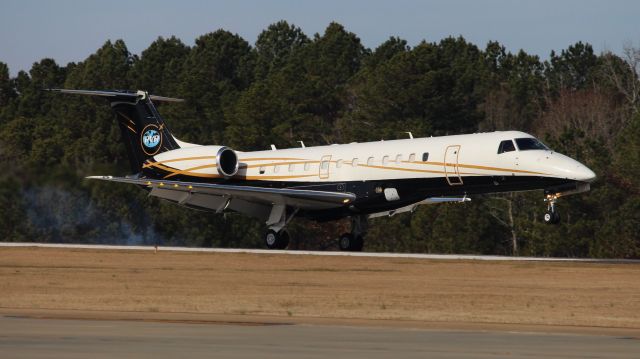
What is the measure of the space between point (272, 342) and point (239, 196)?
24728mm

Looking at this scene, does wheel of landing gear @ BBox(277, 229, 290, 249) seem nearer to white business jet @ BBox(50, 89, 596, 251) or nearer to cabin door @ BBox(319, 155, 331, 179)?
white business jet @ BBox(50, 89, 596, 251)

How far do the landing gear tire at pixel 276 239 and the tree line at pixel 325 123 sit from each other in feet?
28.0

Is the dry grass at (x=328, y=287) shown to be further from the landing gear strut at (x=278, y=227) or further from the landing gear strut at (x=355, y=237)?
the landing gear strut at (x=355, y=237)

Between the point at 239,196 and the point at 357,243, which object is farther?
the point at 357,243

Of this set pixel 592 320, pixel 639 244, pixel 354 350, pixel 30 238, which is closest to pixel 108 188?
pixel 30 238

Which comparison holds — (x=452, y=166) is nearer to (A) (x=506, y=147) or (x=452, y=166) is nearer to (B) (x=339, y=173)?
(A) (x=506, y=147)

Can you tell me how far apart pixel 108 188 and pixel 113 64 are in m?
72.6

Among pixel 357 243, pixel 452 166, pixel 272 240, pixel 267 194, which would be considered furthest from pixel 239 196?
pixel 452 166

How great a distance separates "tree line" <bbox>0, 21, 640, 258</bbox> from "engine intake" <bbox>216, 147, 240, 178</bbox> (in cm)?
612

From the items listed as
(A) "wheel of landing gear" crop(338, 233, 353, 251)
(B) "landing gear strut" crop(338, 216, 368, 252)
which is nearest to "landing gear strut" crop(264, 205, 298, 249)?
(A) "wheel of landing gear" crop(338, 233, 353, 251)

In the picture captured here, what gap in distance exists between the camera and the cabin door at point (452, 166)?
37.9 m

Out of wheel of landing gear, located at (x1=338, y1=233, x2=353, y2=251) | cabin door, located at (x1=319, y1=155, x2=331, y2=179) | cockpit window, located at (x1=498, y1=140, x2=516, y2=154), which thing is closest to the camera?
cockpit window, located at (x1=498, y1=140, x2=516, y2=154)

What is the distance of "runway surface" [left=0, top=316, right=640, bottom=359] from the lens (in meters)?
15.8

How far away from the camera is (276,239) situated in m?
42.6
